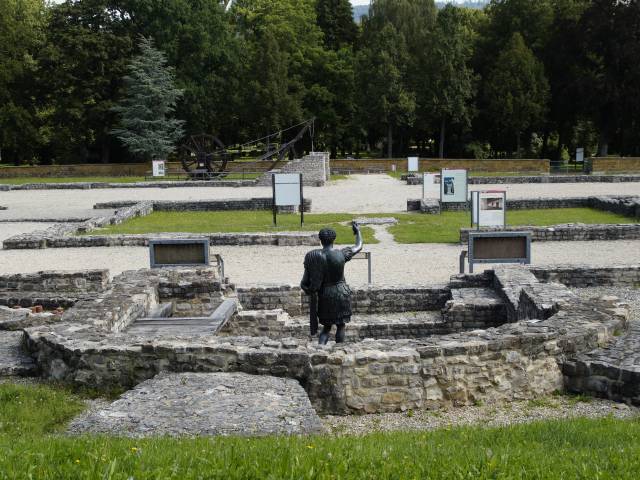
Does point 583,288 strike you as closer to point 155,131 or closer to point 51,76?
point 155,131

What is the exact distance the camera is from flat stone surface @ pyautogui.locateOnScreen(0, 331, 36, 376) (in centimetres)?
890

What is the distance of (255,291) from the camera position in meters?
13.6

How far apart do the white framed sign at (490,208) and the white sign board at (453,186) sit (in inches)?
241

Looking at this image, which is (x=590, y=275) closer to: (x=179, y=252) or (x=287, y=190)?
(x=179, y=252)

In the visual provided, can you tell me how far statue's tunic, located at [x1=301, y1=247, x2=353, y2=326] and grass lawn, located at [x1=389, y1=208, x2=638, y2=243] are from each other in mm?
10751

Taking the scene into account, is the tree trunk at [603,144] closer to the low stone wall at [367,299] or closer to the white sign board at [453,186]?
the white sign board at [453,186]

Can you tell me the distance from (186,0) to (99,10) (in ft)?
20.4

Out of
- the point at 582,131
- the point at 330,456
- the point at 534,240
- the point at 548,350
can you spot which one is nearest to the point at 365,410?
the point at 548,350

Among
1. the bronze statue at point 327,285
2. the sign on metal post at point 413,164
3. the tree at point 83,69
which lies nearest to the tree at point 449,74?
the sign on metal post at point 413,164

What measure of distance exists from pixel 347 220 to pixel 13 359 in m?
16.4

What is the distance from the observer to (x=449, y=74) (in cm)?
5547

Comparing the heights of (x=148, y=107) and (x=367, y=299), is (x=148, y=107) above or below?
above

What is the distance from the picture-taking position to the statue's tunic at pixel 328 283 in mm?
9508

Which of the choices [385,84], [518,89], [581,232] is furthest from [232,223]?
[518,89]
